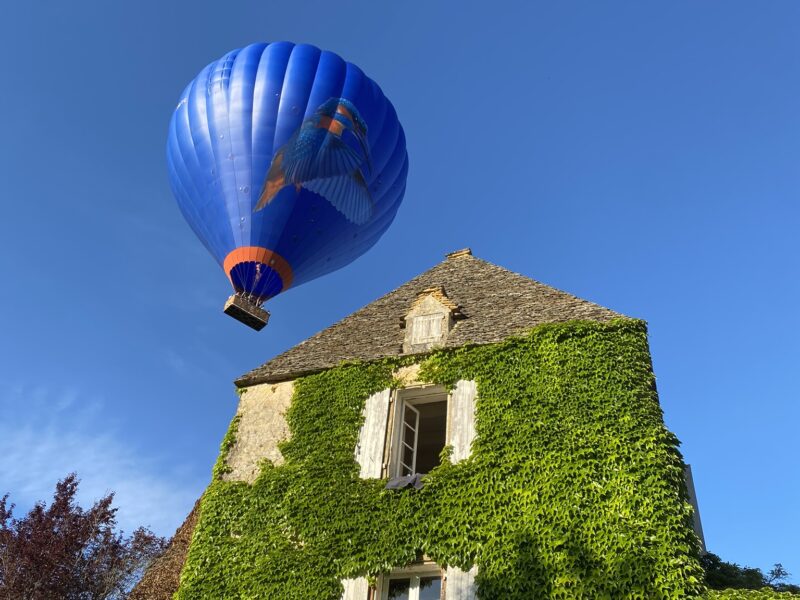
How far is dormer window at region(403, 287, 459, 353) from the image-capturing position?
468 inches

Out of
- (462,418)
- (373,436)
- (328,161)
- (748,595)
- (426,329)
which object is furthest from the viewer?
(328,161)

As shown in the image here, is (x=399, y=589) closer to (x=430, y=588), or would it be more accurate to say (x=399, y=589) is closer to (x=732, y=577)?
(x=430, y=588)

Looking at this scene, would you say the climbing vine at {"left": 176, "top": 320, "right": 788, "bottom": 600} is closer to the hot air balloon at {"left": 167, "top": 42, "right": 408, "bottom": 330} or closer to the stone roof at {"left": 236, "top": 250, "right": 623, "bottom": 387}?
the stone roof at {"left": 236, "top": 250, "right": 623, "bottom": 387}

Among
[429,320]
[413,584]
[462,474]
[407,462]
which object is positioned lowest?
[413,584]

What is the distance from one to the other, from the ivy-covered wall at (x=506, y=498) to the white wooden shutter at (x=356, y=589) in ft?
0.32

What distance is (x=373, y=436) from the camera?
10766 mm

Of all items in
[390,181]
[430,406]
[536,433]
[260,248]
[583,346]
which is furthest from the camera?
[390,181]

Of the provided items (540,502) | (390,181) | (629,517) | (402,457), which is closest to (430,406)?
(402,457)

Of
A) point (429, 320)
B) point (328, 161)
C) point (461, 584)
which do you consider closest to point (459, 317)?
point (429, 320)

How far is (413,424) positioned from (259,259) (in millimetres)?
5879

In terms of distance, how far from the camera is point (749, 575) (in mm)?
9156

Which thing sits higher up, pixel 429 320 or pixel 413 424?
pixel 429 320

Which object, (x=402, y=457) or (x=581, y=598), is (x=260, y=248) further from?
(x=581, y=598)

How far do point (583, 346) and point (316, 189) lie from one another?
300 inches
